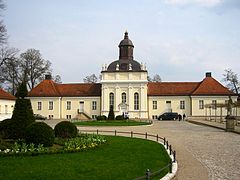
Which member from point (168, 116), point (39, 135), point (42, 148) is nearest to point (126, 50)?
point (168, 116)

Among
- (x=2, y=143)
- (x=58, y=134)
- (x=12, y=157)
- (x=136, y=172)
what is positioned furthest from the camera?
(x=58, y=134)

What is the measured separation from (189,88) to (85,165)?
2103 inches

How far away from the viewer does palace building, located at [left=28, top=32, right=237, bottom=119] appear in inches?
2361

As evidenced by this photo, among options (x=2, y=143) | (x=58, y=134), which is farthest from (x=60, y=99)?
(x=2, y=143)

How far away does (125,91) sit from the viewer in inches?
2406

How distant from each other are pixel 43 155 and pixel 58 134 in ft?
21.4

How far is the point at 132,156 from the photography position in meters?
13.5

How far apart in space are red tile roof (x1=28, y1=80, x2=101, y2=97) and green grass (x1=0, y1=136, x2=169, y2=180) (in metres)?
48.8

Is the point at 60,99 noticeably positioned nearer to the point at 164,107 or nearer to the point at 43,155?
the point at 164,107

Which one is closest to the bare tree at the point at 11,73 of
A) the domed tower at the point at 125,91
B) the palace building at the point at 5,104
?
the palace building at the point at 5,104

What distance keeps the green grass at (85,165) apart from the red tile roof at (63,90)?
48820 mm

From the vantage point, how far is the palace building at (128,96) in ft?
197

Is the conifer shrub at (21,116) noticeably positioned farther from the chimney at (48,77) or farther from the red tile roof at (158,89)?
the chimney at (48,77)

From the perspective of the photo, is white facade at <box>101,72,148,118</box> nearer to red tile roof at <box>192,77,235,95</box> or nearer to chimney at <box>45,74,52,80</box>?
red tile roof at <box>192,77,235,95</box>
